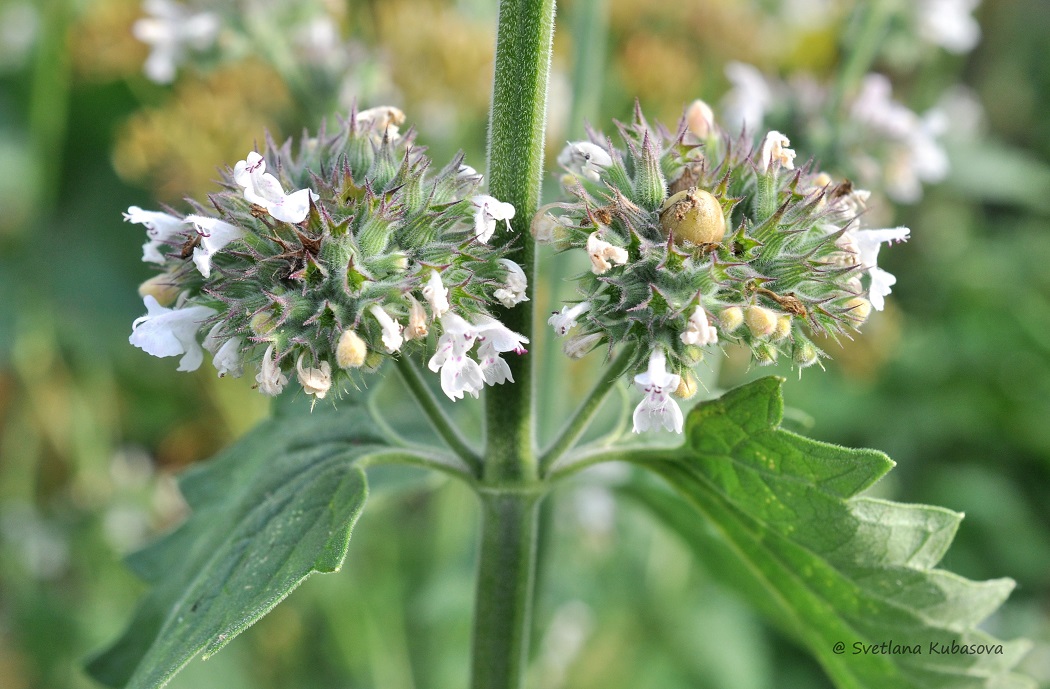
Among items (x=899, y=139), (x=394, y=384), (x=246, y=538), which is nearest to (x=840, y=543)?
(x=246, y=538)

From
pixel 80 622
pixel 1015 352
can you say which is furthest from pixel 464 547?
pixel 1015 352

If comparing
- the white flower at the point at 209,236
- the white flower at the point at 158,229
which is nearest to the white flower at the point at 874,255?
the white flower at the point at 209,236

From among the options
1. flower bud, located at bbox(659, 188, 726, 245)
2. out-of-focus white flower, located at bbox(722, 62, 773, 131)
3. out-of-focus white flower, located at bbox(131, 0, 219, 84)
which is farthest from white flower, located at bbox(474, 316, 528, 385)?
out-of-focus white flower, located at bbox(131, 0, 219, 84)

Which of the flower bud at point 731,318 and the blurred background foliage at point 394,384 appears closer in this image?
the flower bud at point 731,318

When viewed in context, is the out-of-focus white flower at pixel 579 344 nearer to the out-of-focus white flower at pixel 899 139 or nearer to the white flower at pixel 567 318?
the white flower at pixel 567 318

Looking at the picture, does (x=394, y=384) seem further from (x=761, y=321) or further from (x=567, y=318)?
(x=761, y=321)

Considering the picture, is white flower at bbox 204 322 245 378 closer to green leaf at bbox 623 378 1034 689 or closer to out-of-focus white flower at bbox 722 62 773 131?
green leaf at bbox 623 378 1034 689
